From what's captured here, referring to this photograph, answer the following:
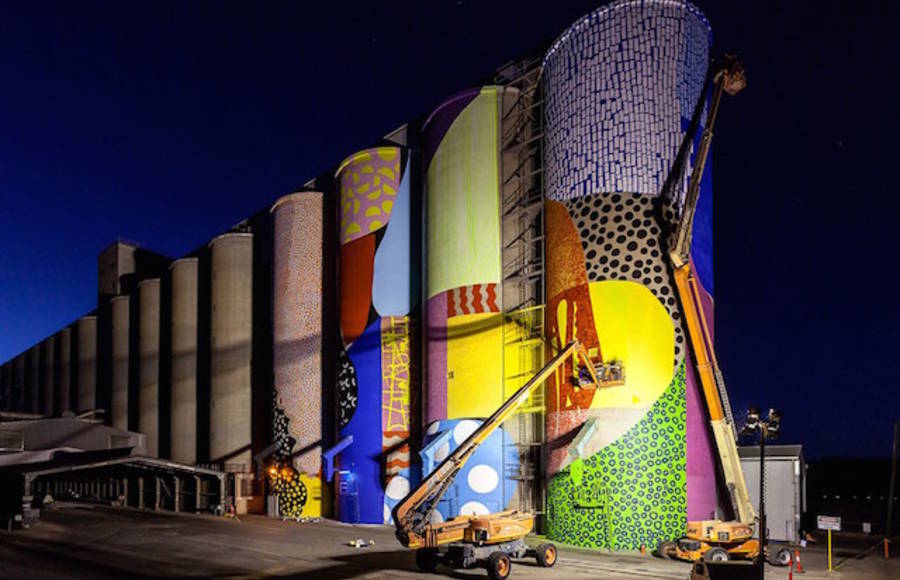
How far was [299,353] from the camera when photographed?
171 feet

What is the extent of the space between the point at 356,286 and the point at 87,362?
2192 inches

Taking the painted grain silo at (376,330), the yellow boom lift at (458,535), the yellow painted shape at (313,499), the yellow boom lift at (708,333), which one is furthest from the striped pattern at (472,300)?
the yellow painted shape at (313,499)

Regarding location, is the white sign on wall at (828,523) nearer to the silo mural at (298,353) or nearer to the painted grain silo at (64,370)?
the silo mural at (298,353)

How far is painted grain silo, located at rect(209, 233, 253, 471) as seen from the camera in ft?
191

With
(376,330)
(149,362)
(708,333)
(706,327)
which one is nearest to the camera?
(706,327)

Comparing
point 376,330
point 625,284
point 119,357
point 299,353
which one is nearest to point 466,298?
point 376,330

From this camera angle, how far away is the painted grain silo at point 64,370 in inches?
3762

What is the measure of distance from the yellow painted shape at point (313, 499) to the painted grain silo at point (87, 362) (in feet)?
150

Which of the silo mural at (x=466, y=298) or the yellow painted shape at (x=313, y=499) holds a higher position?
the silo mural at (x=466, y=298)

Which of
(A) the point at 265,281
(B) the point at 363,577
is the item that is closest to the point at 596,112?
(B) the point at 363,577

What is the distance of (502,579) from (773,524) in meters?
16.7

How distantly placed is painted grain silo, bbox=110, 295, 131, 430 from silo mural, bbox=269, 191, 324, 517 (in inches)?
1263

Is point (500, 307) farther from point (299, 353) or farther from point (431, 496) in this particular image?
point (299, 353)

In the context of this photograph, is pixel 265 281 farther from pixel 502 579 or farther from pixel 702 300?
pixel 502 579
